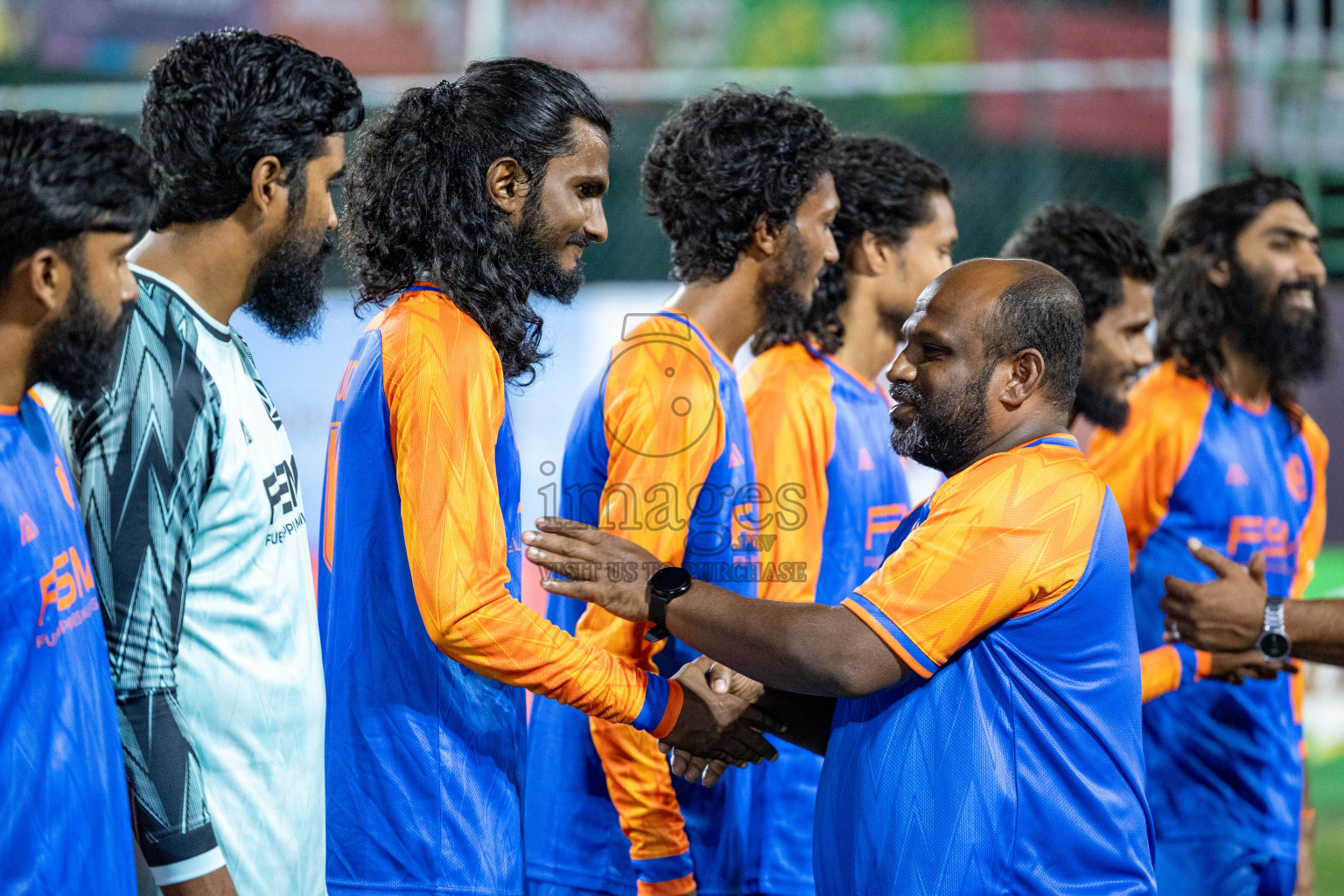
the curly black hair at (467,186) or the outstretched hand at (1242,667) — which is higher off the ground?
the curly black hair at (467,186)

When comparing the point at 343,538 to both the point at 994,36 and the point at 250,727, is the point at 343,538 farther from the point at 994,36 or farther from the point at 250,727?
the point at 994,36

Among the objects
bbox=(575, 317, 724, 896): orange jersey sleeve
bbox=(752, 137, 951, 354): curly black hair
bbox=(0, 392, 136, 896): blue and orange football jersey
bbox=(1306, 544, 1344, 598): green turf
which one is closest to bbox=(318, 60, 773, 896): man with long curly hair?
bbox=(575, 317, 724, 896): orange jersey sleeve

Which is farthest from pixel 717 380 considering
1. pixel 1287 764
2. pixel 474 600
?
pixel 1287 764

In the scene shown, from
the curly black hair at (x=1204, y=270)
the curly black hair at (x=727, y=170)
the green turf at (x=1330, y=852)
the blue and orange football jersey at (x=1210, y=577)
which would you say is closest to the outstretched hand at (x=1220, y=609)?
the blue and orange football jersey at (x=1210, y=577)

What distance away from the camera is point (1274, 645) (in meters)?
3.27

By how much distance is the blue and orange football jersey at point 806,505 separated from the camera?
10.3 feet

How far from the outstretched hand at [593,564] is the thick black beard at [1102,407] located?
207 cm

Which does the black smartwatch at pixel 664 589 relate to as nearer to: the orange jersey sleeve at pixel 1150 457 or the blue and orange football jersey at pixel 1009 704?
the blue and orange football jersey at pixel 1009 704

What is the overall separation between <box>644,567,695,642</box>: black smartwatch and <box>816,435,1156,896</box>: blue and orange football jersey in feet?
1.34

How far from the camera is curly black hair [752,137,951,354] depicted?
386cm

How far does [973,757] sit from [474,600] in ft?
2.80

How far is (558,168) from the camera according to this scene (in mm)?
2465

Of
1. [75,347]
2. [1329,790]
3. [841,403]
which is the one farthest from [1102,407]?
[1329,790]

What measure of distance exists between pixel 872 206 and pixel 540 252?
171cm
